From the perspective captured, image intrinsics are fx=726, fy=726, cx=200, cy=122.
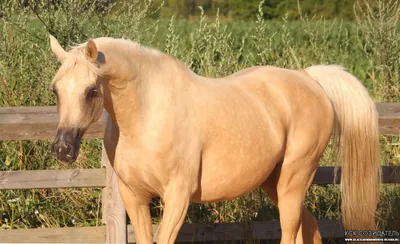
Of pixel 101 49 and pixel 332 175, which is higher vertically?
pixel 101 49

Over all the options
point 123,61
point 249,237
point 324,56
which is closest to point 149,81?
point 123,61

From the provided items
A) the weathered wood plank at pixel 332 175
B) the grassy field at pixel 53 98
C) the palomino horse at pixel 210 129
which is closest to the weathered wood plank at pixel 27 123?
the grassy field at pixel 53 98

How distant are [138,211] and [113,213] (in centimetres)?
128

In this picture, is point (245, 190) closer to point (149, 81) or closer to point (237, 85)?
point (237, 85)

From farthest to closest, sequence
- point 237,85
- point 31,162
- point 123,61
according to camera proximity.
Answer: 1. point 31,162
2. point 237,85
3. point 123,61

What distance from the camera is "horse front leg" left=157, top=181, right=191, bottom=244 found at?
4.02 meters

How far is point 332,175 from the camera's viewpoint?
6004mm

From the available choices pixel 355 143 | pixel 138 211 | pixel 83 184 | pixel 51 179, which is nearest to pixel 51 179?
pixel 51 179

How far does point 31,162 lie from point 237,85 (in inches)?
96.4

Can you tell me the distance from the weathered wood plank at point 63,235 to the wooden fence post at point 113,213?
126mm

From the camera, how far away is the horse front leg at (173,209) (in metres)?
4.02

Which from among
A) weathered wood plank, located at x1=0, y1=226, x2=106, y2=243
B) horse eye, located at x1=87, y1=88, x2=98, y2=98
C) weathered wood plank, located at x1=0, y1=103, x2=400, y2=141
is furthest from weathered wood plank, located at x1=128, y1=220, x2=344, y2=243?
horse eye, located at x1=87, y1=88, x2=98, y2=98

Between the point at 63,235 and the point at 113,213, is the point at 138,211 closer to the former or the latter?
the point at 113,213

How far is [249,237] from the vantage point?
588 cm
